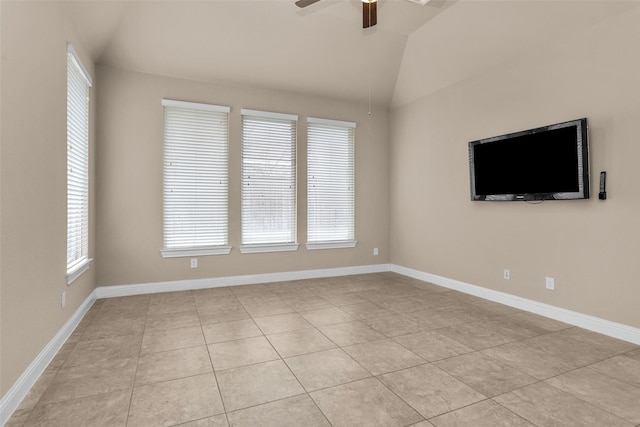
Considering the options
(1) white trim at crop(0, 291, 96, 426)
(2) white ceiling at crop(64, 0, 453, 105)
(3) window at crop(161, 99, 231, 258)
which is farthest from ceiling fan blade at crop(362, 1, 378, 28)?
(1) white trim at crop(0, 291, 96, 426)

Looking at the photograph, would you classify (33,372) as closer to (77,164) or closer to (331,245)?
(77,164)

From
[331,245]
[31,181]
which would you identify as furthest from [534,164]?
[31,181]

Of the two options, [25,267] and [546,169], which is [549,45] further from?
[25,267]

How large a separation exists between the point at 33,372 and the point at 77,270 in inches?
48.8

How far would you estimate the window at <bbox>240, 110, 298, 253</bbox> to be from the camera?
4984 mm

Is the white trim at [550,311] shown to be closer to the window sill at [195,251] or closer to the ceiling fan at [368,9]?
the window sill at [195,251]

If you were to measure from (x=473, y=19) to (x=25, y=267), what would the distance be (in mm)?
4588

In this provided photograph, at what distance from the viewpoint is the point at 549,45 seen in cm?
354

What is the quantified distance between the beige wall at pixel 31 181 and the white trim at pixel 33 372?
0.15 feet

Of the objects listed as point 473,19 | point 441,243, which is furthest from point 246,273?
point 473,19

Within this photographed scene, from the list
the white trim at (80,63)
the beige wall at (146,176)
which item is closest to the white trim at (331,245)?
the beige wall at (146,176)

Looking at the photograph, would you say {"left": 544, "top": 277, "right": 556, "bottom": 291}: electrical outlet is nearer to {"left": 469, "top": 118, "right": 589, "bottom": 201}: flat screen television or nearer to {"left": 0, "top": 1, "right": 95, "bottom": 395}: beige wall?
{"left": 469, "top": 118, "right": 589, "bottom": 201}: flat screen television

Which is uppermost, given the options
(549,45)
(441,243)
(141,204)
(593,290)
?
(549,45)

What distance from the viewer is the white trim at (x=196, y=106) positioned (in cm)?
450
